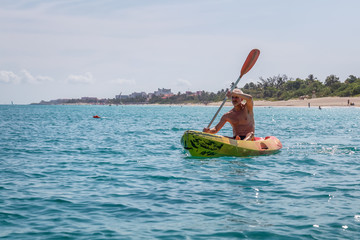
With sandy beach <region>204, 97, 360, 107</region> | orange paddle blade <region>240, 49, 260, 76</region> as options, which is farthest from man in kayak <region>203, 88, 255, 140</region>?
sandy beach <region>204, 97, 360, 107</region>

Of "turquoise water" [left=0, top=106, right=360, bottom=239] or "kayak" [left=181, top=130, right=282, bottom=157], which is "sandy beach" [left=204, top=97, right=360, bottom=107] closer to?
"kayak" [left=181, top=130, right=282, bottom=157]

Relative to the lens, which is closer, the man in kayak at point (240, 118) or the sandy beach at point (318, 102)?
the man in kayak at point (240, 118)

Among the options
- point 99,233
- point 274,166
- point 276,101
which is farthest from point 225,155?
point 276,101

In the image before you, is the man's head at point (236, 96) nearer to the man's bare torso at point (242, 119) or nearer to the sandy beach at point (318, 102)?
the man's bare torso at point (242, 119)

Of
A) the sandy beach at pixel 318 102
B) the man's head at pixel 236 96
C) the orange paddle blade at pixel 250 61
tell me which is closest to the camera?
→ the man's head at pixel 236 96

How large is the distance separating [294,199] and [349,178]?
266cm

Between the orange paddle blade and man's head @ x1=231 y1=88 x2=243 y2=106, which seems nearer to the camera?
man's head @ x1=231 y1=88 x2=243 y2=106

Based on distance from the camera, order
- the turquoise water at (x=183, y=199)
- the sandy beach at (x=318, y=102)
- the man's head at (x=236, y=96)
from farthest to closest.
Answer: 1. the sandy beach at (x=318, y=102)
2. the man's head at (x=236, y=96)
3. the turquoise water at (x=183, y=199)

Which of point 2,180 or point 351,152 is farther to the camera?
point 351,152

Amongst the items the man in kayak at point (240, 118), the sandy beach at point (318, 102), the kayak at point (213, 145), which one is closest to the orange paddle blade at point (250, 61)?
the man in kayak at point (240, 118)

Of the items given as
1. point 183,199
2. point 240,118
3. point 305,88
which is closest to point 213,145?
point 240,118

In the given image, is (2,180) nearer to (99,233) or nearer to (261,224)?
(99,233)

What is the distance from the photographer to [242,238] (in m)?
5.10

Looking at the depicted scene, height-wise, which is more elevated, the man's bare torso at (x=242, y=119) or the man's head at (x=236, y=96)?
the man's head at (x=236, y=96)
